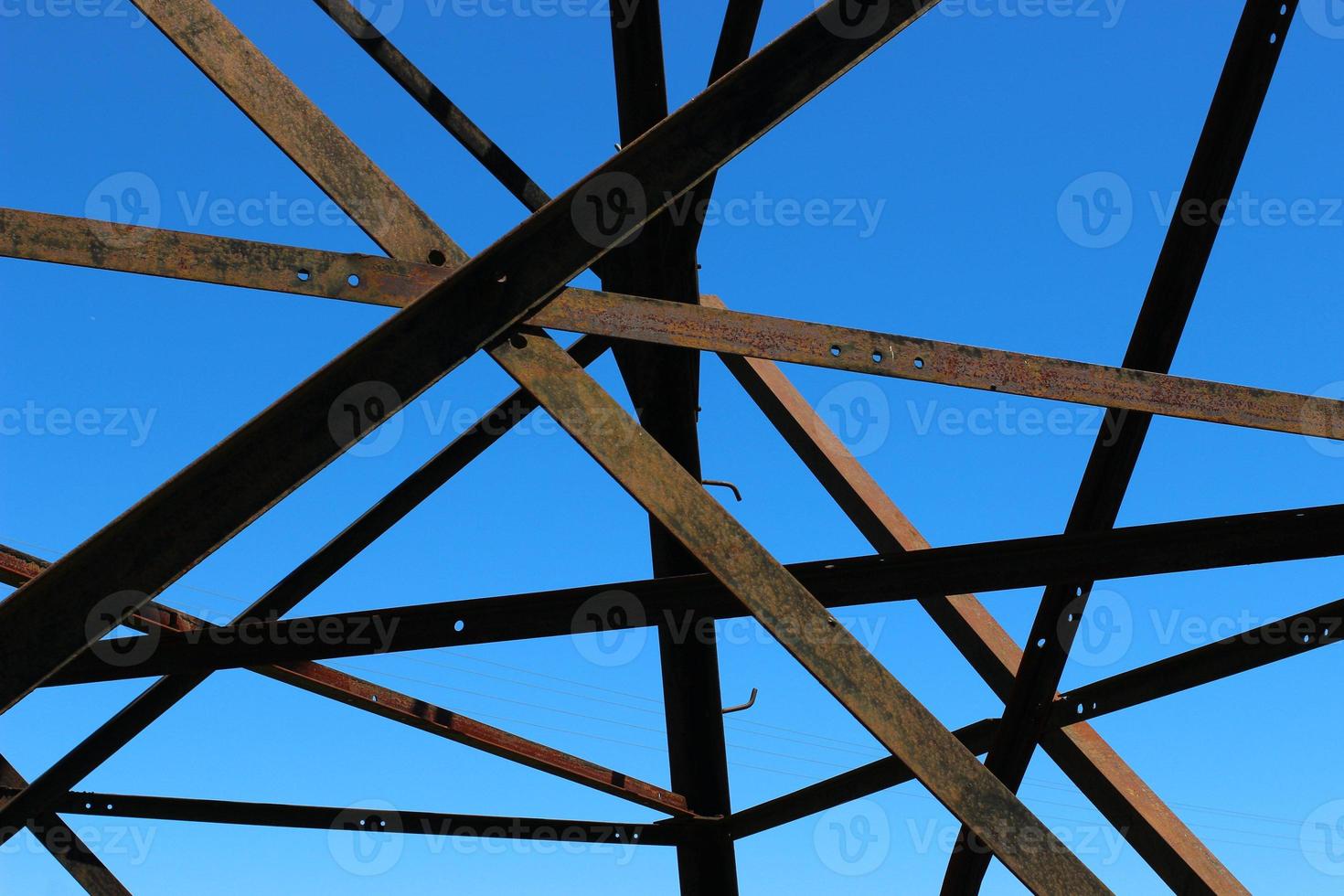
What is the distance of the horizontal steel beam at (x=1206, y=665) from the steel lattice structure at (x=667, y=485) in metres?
0.01

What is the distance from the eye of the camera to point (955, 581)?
13.9 feet

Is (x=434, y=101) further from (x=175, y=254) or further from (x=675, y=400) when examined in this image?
(x=175, y=254)

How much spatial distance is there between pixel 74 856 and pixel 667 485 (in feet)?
13.3

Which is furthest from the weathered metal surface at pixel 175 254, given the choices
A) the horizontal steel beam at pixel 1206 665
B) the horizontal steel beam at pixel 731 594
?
the horizontal steel beam at pixel 1206 665

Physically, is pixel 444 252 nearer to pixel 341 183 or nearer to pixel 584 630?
pixel 341 183

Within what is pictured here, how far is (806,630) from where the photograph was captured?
299 centimetres

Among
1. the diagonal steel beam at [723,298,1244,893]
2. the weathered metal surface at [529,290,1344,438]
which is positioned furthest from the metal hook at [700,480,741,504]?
the weathered metal surface at [529,290,1344,438]

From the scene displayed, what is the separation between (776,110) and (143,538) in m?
1.68

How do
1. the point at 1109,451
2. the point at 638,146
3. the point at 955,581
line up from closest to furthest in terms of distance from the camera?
the point at 638,146, the point at 955,581, the point at 1109,451

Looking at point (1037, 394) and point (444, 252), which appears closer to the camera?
point (444, 252)

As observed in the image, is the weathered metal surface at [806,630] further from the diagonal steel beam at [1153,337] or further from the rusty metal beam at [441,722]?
the rusty metal beam at [441,722]

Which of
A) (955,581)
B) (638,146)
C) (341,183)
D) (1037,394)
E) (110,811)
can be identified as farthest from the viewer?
(110,811)

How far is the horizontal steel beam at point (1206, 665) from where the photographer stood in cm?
462

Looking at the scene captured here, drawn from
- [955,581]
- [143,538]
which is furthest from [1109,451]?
[143,538]
